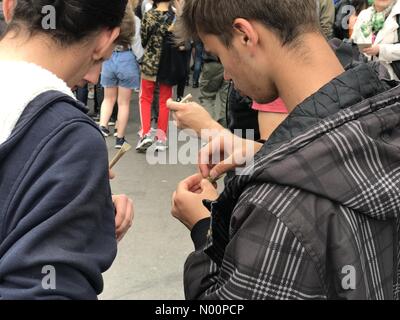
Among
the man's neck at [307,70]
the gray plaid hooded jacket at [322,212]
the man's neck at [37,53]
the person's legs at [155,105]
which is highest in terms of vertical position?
the man's neck at [37,53]

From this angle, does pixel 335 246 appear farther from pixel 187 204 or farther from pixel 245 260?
pixel 187 204

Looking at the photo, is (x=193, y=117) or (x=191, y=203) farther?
Answer: (x=193, y=117)

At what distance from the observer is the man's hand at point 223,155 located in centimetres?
165

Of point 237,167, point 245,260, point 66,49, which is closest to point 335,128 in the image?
point 245,260

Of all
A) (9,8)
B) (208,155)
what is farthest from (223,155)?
(9,8)

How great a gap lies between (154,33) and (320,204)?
4.49m

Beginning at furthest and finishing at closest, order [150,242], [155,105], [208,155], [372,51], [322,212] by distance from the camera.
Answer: [155,105]
[372,51]
[150,242]
[208,155]
[322,212]

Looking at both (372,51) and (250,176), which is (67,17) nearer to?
(250,176)

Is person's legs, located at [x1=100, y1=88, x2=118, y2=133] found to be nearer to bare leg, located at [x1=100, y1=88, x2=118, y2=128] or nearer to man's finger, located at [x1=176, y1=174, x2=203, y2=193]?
bare leg, located at [x1=100, y1=88, x2=118, y2=128]

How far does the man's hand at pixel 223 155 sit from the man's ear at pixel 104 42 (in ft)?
1.97

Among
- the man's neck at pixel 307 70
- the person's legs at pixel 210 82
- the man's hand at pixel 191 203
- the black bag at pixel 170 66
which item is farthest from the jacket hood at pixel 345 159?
the black bag at pixel 170 66

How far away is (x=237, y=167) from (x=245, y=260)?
74 cm

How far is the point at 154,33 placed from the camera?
5145 mm

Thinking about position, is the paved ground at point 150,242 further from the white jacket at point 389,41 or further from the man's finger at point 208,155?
the white jacket at point 389,41
